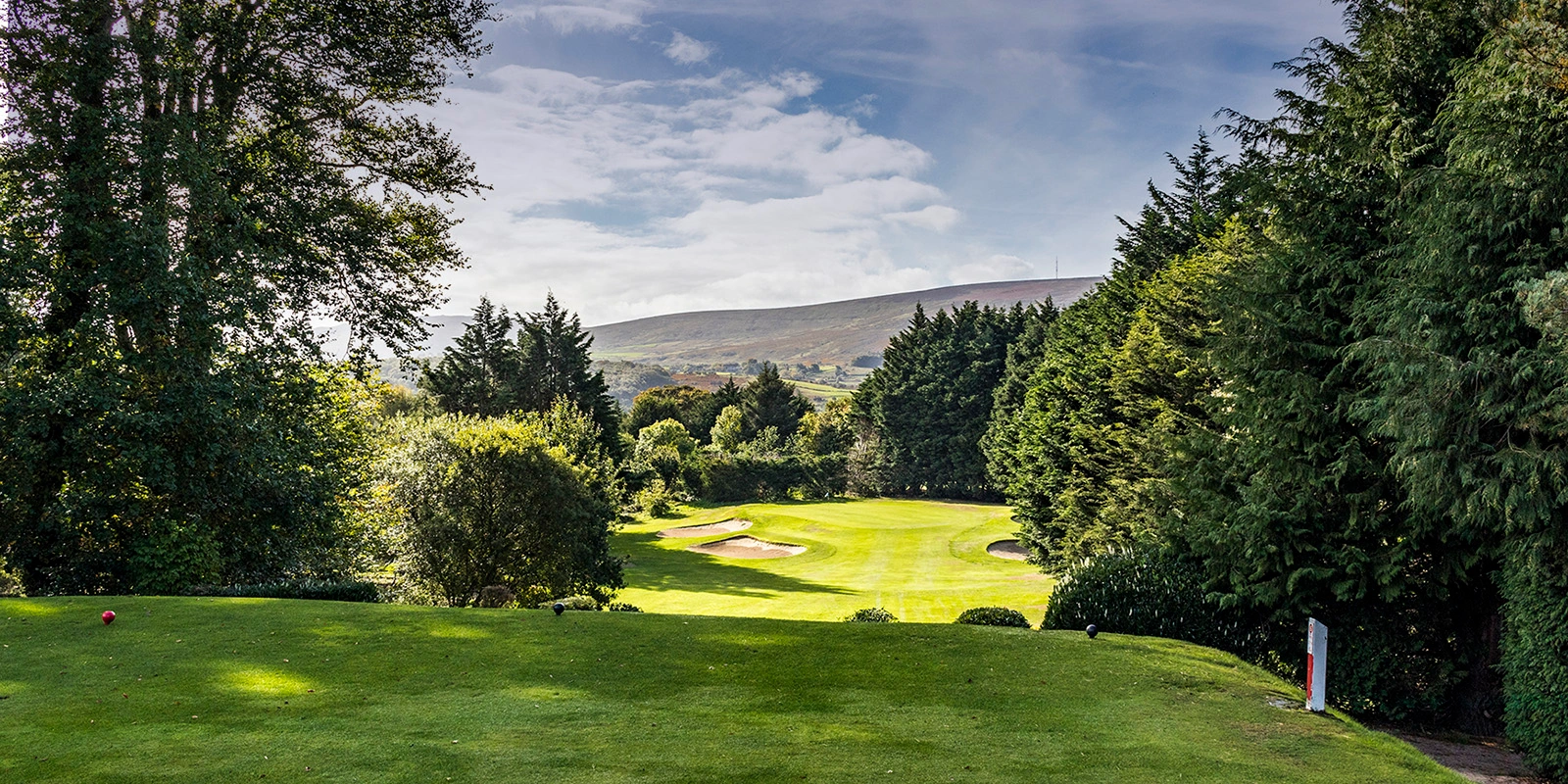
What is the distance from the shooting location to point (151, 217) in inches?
637

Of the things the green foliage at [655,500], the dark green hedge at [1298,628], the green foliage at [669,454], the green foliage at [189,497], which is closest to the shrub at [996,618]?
the dark green hedge at [1298,628]

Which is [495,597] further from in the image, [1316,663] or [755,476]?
[755,476]

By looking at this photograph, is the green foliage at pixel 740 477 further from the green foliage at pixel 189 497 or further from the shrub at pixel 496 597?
the green foliage at pixel 189 497

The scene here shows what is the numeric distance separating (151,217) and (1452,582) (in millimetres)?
23763

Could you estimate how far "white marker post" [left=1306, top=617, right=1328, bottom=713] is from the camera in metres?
9.29

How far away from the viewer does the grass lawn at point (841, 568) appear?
2853cm

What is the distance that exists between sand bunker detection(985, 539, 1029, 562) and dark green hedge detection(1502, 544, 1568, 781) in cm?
2861

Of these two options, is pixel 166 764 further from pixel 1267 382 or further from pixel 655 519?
pixel 655 519

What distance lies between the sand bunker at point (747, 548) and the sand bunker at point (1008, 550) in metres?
9.59

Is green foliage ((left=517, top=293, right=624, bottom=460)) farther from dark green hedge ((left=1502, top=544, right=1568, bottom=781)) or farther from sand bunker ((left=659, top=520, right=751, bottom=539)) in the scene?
dark green hedge ((left=1502, top=544, right=1568, bottom=781))

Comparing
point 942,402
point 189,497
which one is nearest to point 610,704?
point 189,497

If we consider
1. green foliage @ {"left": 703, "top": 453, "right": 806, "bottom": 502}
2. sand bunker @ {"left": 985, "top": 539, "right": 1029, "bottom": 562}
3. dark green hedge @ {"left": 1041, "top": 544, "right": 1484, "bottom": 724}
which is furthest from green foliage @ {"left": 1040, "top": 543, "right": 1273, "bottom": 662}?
green foliage @ {"left": 703, "top": 453, "right": 806, "bottom": 502}

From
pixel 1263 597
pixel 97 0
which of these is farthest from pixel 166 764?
pixel 97 0

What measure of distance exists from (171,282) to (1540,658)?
2263cm
